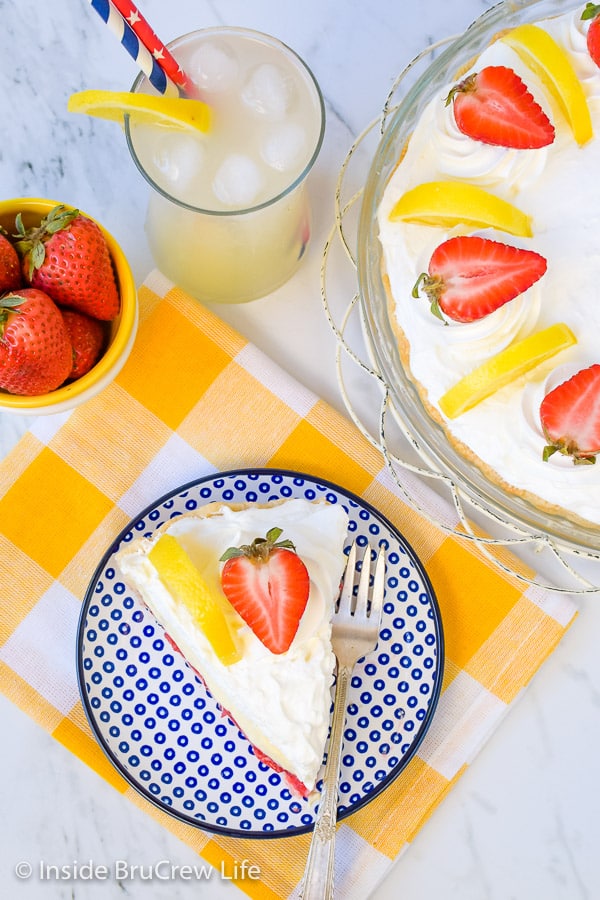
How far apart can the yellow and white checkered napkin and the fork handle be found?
74mm

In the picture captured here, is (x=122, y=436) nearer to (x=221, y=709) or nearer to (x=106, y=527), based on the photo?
(x=106, y=527)

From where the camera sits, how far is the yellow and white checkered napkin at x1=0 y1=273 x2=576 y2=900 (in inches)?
59.4

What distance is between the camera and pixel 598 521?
1.24 m

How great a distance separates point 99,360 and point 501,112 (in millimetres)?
740

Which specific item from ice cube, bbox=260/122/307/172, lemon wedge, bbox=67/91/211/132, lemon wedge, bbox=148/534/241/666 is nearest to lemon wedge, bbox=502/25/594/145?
ice cube, bbox=260/122/307/172

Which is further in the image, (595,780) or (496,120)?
(595,780)

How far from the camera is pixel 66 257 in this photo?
1296mm

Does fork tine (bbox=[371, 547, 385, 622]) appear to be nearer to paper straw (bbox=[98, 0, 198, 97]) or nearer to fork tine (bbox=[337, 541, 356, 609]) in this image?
fork tine (bbox=[337, 541, 356, 609])

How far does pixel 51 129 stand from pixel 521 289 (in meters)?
0.99

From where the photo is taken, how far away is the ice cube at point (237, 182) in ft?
4.31

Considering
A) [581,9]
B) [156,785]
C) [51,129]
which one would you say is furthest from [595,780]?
[51,129]

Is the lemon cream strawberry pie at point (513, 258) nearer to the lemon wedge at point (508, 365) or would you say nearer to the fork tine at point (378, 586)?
the lemon wedge at point (508, 365)

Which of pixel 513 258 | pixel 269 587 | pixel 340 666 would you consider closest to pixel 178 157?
pixel 513 258

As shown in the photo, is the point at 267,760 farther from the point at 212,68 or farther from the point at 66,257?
the point at 212,68
